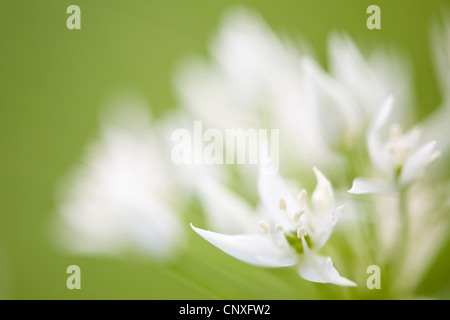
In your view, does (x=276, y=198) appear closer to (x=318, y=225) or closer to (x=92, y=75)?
(x=318, y=225)

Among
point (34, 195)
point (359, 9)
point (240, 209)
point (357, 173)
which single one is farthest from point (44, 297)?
point (359, 9)

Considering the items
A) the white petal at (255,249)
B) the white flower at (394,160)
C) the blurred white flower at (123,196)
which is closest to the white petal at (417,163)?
the white flower at (394,160)

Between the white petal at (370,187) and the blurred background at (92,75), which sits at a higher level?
the blurred background at (92,75)

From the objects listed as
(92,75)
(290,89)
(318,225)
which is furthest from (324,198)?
(92,75)

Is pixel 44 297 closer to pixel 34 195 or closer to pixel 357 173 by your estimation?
pixel 34 195

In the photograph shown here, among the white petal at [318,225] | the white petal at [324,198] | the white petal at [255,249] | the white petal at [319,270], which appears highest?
the white petal at [324,198]

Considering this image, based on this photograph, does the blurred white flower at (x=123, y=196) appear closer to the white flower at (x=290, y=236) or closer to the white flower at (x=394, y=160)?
the white flower at (x=290, y=236)
